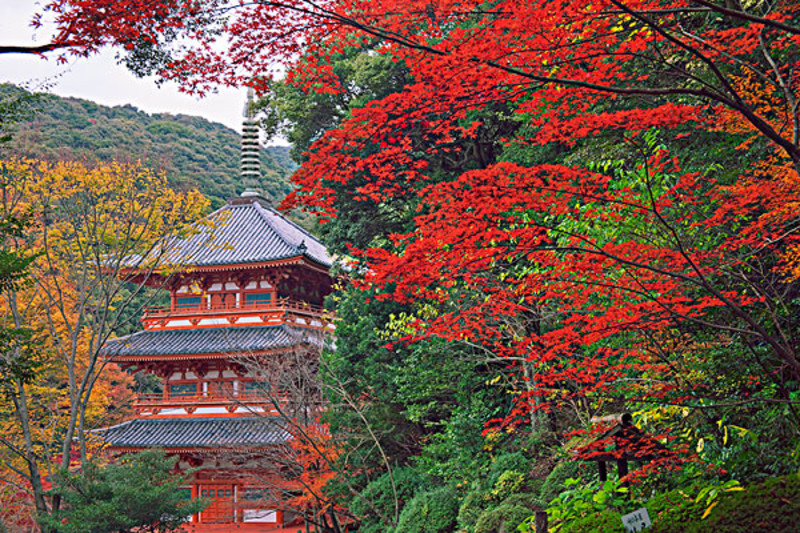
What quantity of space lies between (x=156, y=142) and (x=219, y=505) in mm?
41391

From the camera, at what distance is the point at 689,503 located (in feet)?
16.5

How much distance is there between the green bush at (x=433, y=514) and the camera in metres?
10.8

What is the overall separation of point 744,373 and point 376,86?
1089 centimetres

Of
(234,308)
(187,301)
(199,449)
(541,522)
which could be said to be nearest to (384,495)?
(199,449)

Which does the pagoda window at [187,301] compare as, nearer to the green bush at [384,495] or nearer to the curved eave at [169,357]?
the curved eave at [169,357]

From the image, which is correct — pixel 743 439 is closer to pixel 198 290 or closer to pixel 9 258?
pixel 9 258

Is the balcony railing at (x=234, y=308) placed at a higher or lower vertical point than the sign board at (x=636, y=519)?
higher

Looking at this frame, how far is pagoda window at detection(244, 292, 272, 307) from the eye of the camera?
2098 cm

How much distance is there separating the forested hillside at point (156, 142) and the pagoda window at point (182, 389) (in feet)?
65.5

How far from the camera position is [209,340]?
65.9 ft

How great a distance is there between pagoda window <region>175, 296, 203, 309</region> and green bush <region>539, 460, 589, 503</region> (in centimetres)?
1604

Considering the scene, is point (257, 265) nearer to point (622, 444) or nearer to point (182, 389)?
point (182, 389)

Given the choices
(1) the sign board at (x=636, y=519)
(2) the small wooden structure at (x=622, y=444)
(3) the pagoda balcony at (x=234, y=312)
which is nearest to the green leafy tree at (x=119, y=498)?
(3) the pagoda balcony at (x=234, y=312)

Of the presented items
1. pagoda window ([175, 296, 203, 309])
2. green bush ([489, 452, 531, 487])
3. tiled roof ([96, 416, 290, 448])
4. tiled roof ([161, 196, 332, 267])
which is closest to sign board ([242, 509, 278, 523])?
tiled roof ([96, 416, 290, 448])
